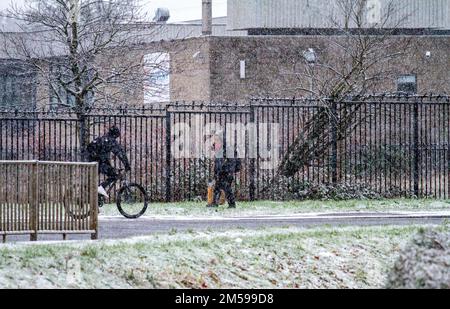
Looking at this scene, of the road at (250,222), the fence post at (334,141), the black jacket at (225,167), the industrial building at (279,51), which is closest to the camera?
the road at (250,222)

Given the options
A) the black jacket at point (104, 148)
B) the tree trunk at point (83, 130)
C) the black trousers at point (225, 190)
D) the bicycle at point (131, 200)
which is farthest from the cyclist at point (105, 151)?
the tree trunk at point (83, 130)

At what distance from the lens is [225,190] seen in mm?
24781

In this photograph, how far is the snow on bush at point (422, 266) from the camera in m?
10.1

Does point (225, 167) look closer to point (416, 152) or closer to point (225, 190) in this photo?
point (225, 190)

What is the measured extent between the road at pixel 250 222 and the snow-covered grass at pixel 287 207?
54.4 inches

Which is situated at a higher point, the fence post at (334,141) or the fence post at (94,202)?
the fence post at (334,141)

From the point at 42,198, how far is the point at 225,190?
997cm

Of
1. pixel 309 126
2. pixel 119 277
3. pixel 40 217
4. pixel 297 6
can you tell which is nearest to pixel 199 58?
pixel 297 6

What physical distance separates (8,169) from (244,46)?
87.9 feet

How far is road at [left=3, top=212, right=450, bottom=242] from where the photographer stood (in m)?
17.7

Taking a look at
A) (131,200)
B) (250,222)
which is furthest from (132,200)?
(250,222)

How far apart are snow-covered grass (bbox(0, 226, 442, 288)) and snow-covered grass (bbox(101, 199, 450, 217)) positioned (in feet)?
22.4

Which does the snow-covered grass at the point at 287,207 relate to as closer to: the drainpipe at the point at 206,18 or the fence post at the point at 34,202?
the fence post at the point at 34,202

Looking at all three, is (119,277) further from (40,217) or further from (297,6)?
(297,6)
